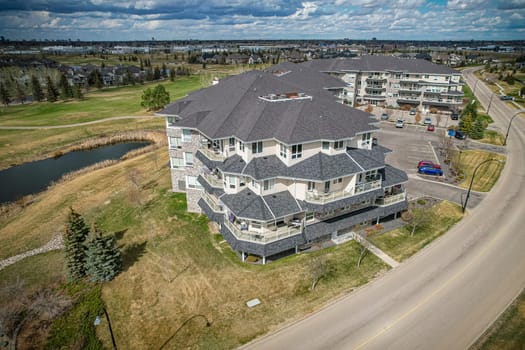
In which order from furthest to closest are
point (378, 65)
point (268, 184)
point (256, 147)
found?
1. point (378, 65)
2. point (256, 147)
3. point (268, 184)

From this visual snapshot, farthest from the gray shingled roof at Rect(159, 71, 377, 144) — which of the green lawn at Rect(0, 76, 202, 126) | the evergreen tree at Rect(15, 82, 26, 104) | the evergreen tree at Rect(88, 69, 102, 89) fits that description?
the evergreen tree at Rect(88, 69, 102, 89)

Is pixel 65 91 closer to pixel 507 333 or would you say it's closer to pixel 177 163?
pixel 177 163

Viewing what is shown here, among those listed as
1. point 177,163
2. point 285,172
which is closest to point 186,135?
point 177,163

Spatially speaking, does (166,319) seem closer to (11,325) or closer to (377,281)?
(11,325)

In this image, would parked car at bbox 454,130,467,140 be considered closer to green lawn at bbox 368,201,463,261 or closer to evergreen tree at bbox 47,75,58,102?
green lawn at bbox 368,201,463,261

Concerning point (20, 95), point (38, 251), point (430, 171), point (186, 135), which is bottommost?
point (38, 251)

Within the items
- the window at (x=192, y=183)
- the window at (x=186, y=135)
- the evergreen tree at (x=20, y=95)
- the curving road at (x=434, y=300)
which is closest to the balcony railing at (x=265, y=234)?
the curving road at (x=434, y=300)

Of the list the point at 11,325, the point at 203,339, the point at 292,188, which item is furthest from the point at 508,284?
the point at 11,325
